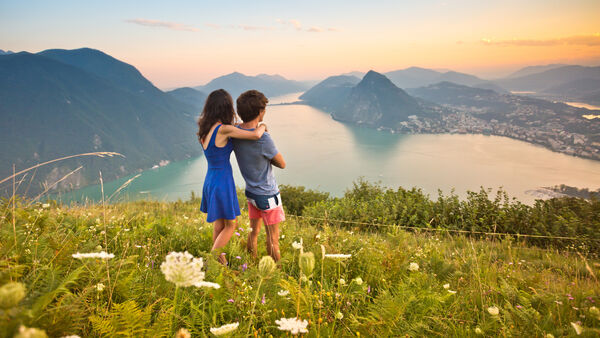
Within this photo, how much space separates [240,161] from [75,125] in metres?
191

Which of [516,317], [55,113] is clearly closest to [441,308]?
[516,317]

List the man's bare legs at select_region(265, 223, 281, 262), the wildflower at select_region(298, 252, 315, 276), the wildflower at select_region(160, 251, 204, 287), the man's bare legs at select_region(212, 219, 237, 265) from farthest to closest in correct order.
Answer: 1. the man's bare legs at select_region(265, 223, 281, 262)
2. the man's bare legs at select_region(212, 219, 237, 265)
3. the wildflower at select_region(298, 252, 315, 276)
4. the wildflower at select_region(160, 251, 204, 287)

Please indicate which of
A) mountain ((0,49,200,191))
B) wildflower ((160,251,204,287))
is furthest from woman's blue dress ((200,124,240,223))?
mountain ((0,49,200,191))

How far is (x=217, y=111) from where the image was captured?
325 centimetres

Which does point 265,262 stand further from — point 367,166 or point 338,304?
point 367,166

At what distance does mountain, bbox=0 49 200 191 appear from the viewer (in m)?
122

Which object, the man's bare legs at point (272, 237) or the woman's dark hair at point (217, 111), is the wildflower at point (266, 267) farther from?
the woman's dark hair at point (217, 111)

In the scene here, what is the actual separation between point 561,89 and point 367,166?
6566 inches

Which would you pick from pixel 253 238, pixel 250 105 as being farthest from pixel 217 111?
pixel 253 238

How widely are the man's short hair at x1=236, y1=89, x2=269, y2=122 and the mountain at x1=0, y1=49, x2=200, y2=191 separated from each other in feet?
420

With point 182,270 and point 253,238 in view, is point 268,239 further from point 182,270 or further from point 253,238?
point 182,270

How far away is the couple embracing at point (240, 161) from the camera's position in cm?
320

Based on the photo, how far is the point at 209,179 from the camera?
338 cm

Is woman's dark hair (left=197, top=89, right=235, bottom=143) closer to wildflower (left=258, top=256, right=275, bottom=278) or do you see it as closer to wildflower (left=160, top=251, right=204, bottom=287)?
wildflower (left=258, top=256, right=275, bottom=278)
